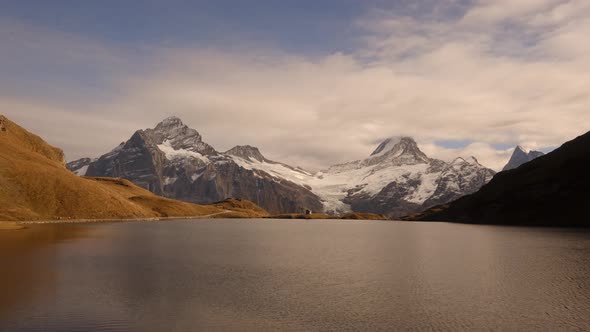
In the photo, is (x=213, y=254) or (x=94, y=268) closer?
(x=94, y=268)

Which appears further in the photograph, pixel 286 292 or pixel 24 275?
pixel 24 275

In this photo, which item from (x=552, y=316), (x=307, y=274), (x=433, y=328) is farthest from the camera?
(x=307, y=274)

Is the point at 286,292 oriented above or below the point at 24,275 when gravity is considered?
below

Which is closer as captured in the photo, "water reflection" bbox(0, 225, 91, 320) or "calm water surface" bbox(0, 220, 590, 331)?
"calm water surface" bbox(0, 220, 590, 331)

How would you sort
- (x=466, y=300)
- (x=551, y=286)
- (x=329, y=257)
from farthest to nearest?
(x=329, y=257)
(x=551, y=286)
(x=466, y=300)

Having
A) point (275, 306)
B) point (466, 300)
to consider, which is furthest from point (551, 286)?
point (275, 306)

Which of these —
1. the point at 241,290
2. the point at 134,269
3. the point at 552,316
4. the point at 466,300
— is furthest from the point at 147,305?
the point at 552,316

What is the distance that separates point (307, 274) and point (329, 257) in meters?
21.9

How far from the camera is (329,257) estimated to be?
81312 millimetres

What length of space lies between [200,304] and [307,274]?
2156cm

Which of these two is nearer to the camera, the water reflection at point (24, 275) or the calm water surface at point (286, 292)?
the calm water surface at point (286, 292)

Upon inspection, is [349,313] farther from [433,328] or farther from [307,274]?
[307,274]

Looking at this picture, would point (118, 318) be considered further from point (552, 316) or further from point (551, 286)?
point (551, 286)

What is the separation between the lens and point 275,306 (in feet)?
135
